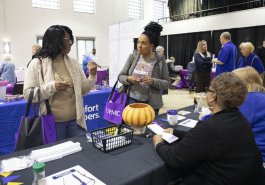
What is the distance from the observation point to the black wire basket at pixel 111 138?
1.30m

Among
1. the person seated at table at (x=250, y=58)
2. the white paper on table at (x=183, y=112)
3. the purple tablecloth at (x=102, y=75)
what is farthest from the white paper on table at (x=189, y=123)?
the purple tablecloth at (x=102, y=75)

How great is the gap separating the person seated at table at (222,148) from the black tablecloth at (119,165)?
0.09 m

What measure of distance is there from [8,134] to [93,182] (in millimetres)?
2105

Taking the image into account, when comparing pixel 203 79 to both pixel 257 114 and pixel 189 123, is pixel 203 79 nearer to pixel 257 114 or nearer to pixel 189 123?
pixel 189 123

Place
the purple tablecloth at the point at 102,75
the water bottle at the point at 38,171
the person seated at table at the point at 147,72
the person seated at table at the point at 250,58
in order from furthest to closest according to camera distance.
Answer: the purple tablecloth at the point at 102,75
the person seated at table at the point at 250,58
the person seated at table at the point at 147,72
the water bottle at the point at 38,171

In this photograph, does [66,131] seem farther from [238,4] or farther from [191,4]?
[191,4]

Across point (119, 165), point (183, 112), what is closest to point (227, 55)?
point (183, 112)

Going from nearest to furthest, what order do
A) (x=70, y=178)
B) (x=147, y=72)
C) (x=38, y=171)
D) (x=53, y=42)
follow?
(x=38, y=171), (x=70, y=178), (x=53, y=42), (x=147, y=72)

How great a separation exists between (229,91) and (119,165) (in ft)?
2.06

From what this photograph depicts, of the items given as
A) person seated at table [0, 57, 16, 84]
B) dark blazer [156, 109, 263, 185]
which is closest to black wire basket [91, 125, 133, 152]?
dark blazer [156, 109, 263, 185]

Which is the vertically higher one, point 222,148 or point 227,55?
point 227,55

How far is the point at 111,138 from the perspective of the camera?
4.31 feet

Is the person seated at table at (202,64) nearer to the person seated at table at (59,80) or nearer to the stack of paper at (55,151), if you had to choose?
the person seated at table at (59,80)

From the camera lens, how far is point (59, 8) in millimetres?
9586
